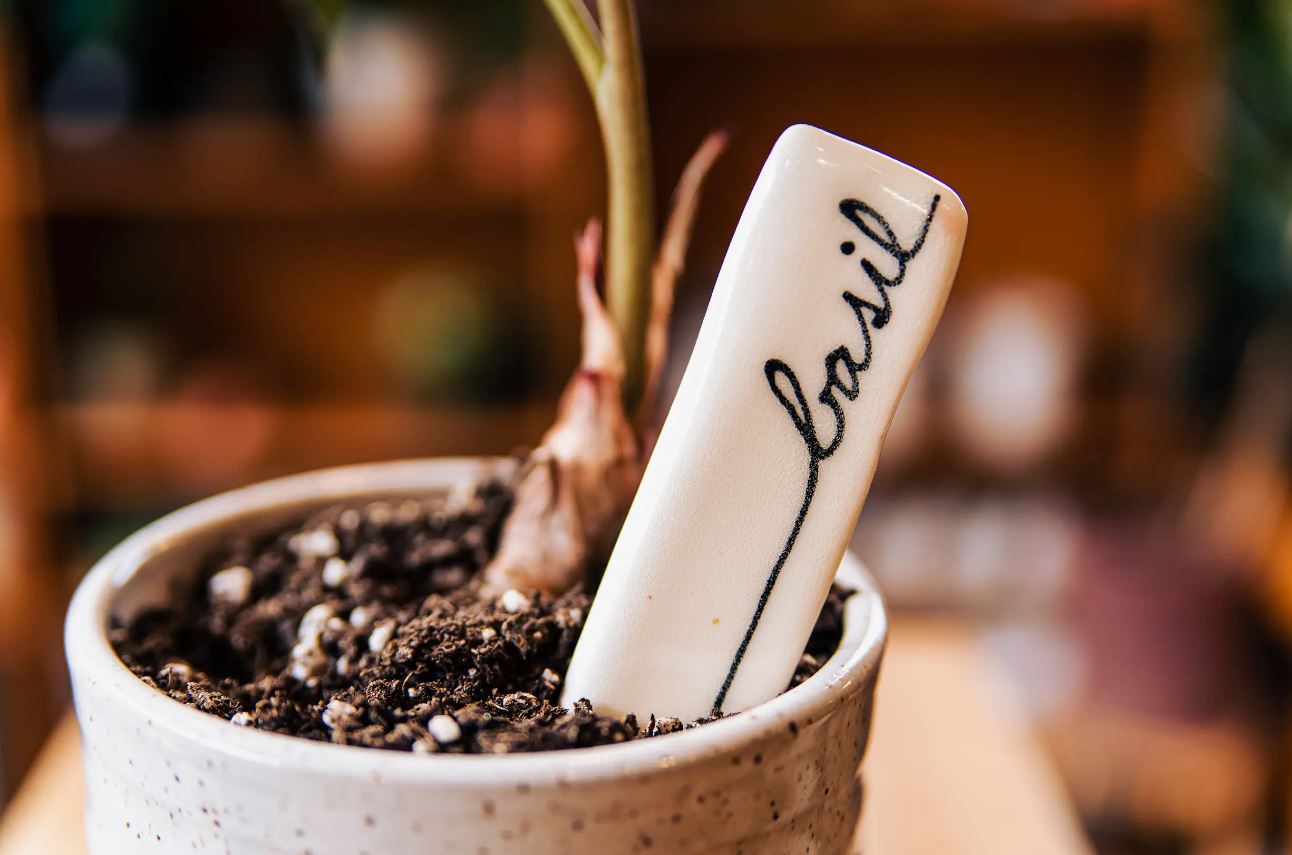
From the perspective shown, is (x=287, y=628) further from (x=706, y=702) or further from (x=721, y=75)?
(x=721, y=75)

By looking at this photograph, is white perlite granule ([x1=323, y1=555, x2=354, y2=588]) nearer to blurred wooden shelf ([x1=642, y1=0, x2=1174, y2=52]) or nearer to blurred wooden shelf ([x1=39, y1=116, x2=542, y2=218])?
blurred wooden shelf ([x1=39, y1=116, x2=542, y2=218])

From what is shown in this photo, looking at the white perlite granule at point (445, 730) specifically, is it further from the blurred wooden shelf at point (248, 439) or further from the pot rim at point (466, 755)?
the blurred wooden shelf at point (248, 439)

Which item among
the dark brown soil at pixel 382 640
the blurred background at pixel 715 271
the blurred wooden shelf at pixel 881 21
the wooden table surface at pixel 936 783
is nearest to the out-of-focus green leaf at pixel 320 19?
the dark brown soil at pixel 382 640

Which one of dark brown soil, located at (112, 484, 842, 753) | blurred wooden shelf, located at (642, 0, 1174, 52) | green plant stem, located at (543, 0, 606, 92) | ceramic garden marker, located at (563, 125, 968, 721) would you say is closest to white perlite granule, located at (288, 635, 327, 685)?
dark brown soil, located at (112, 484, 842, 753)

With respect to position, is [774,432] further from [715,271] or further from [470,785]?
[715,271]

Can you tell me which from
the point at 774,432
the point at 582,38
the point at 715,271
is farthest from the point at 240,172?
the point at 774,432

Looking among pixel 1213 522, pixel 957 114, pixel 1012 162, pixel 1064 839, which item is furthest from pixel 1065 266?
pixel 1064 839
